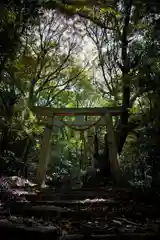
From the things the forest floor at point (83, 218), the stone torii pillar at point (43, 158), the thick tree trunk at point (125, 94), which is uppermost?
the thick tree trunk at point (125, 94)

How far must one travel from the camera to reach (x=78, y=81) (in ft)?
48.6

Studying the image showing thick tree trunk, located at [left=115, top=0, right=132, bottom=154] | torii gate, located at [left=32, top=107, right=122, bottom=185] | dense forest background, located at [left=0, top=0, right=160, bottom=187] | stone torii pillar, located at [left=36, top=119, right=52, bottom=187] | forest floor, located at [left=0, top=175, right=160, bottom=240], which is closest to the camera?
forest floor, located at [left=0, top=175, right=160, bottom=240]

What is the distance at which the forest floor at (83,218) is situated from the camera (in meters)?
2.80

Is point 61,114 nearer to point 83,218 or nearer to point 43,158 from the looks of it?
point 43,158

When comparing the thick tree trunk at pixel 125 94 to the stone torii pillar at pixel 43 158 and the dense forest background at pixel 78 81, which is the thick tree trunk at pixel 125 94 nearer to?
the dense forest background at pixel 78 81

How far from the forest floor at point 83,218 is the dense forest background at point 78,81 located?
931mm

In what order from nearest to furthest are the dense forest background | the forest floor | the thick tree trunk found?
the forest floor → the dense forest background → the thick tree trunk

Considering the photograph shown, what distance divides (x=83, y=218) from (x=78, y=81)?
36.0 ft

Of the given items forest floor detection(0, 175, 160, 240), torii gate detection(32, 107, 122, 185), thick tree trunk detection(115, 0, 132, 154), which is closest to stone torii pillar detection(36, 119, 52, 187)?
torii gate detection(32, 107, 122, 185)

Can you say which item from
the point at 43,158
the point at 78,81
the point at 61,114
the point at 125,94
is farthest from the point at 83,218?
the point at 78,81

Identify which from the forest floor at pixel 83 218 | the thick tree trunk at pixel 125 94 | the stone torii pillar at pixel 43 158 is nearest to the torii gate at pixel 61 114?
the stone torii pillar at pixel 43 158

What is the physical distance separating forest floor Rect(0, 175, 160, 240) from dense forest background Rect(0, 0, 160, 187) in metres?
0.93

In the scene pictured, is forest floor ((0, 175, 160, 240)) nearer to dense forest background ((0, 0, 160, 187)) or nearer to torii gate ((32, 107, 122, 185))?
dense forest background ((0, 0, 160, 187))

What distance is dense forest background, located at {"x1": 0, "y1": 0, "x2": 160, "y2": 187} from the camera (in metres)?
5.84
